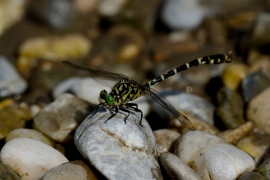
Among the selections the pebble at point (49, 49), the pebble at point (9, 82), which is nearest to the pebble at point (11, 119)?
the pebble at point (9, 82)

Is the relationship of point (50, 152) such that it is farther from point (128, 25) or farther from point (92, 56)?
point (128, 25)

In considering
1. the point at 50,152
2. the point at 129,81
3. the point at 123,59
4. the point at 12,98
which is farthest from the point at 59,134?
the point at 123,59

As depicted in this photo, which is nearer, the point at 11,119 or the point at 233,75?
the point at 11,119

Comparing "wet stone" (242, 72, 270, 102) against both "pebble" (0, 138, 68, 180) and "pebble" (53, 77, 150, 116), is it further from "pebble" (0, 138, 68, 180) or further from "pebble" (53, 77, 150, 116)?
"pebble" (0, 138, 68, 180)

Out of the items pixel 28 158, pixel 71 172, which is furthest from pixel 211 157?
pixel 28 158

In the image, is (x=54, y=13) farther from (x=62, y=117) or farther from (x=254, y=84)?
(x=254, y=84)

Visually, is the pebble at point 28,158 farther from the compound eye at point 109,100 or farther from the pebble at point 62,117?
the compound eye at point 109,100

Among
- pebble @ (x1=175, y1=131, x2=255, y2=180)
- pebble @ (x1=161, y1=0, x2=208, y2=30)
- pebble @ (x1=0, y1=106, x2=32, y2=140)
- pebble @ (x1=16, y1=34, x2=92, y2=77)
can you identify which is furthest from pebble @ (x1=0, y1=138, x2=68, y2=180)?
pebble @ (x1=161, y1=0, x2=208, y2=30)
